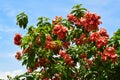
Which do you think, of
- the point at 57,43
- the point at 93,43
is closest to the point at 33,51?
the point at 57,43

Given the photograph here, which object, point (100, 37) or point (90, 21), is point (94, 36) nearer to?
point (100, 37)

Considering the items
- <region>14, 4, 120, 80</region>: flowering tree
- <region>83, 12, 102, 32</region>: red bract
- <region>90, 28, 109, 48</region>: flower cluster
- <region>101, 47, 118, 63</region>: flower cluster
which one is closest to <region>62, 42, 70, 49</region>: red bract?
<region>14, 4, 120, 80</region>: flowering tree

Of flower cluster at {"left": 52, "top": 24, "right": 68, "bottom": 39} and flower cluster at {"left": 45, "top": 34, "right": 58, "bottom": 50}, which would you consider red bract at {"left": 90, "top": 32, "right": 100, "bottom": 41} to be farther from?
flower cluster at {"left": 45, "top": 34, "right": 58, "bottom": 50}

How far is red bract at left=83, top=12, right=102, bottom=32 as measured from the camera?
12.4 meters

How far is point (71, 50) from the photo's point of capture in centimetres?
1341

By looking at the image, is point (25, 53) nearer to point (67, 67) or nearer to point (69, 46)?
point (67, 67)

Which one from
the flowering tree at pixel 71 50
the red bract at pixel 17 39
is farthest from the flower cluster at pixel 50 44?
the red bract at pixel 17 39

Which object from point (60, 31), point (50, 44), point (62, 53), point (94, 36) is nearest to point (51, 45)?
point (50, 44)

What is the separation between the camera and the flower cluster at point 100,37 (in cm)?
1217

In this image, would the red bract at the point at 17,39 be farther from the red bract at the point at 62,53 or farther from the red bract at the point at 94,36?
the red bract at the point at 94,36

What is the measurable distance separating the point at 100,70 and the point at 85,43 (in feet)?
3.90

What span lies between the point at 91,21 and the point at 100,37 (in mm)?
630

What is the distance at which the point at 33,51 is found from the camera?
11.8 metres

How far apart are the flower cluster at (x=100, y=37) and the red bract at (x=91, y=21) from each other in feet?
0.76
